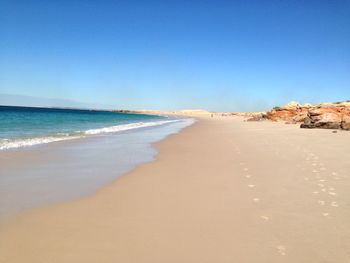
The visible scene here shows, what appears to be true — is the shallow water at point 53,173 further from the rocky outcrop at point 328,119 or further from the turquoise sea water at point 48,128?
the rocky outcrop at point 328,119

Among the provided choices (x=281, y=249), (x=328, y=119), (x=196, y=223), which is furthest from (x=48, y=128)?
(x=281, y=249)

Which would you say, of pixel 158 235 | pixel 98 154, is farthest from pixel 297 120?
pixel 158 235

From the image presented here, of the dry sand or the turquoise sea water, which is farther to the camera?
the turquoise sea water

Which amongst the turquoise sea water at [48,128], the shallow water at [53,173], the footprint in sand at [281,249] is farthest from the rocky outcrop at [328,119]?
the footprint in sand at [281,249]

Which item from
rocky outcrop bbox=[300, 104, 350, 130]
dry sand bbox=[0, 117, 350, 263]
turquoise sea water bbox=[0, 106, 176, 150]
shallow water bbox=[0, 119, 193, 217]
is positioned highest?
rocky outcrop bbox=[300, 104, 350, 130]

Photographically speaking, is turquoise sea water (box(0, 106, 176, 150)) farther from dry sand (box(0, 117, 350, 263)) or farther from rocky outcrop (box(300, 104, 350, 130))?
rocky outcrop (box(300, 104, 350, 130))

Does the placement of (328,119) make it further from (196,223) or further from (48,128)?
(48,128)

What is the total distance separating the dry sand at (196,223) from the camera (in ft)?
12.7

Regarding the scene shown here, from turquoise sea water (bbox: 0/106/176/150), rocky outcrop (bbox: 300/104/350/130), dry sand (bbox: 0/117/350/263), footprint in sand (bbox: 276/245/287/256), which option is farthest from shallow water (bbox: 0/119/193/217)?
rocky outcrop (bbox: 300/104/350/130)

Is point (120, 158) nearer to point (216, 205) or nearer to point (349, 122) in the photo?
point (216, 205)

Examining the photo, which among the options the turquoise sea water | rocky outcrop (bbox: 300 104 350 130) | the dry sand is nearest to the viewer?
the dry sand

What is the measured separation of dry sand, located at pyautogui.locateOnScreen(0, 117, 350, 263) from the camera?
153 inches

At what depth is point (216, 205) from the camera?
5.86m

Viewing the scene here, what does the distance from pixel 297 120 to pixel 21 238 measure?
38.6 metres
